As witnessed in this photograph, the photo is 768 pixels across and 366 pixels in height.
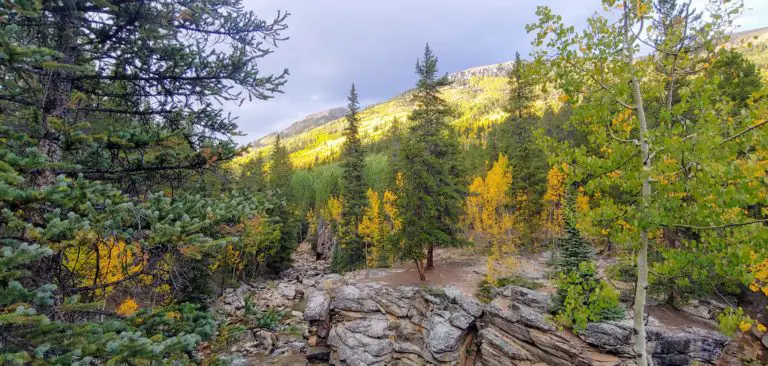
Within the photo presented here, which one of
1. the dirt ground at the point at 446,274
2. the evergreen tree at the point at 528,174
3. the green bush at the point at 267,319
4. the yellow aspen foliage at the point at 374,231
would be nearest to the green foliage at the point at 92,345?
the green bush at the point at 267,319

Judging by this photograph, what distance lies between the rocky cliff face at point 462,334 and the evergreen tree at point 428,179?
3290 millimetres

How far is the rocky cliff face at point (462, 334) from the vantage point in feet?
Answer: 38.4

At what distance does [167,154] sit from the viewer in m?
5.11

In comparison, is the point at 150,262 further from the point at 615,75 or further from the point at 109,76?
the point at 615,75

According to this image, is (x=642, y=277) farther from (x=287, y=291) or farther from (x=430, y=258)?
(x=287, y=291)

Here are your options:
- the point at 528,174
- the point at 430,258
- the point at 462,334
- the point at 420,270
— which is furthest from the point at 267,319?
the point at 528,174

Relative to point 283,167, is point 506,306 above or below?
below

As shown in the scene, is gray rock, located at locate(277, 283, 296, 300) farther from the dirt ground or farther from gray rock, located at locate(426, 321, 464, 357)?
gray rock, located at locate(426, 321, 464, 357)

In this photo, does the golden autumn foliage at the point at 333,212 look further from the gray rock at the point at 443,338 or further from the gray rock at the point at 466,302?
the gray rock at the point at 443,338

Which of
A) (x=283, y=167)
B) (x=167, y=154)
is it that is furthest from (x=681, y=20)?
(x=283, y=167)

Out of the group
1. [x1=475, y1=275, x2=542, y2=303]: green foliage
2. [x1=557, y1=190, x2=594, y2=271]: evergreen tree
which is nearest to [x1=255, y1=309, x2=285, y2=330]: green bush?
[x1=475, y1=275, x2=542, y2=303]: green foliage

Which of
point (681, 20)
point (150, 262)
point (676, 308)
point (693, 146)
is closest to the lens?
point (150, 262)

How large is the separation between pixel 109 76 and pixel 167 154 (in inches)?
74.1

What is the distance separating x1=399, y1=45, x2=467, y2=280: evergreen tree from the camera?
62.6 ft
